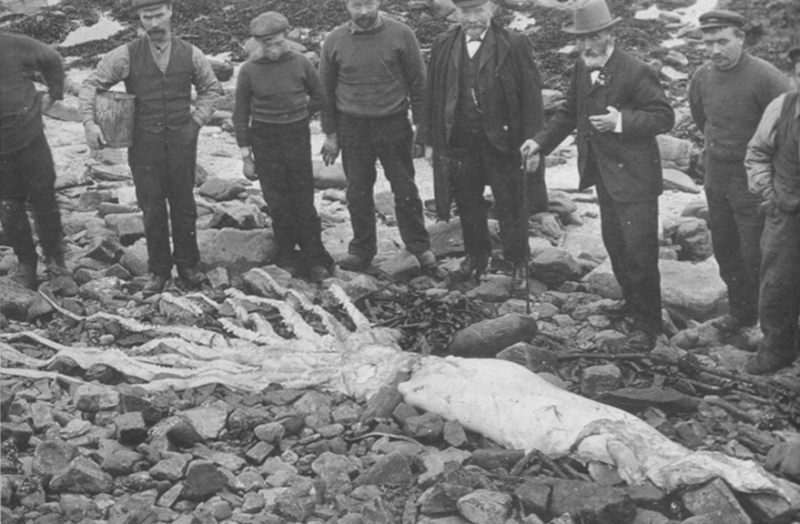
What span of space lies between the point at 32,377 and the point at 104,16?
11.1 m

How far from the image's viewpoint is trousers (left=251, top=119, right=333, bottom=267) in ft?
25.3

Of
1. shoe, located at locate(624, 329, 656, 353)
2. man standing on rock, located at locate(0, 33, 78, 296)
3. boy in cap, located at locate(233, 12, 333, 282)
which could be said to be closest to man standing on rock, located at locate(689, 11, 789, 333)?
shoe, located at locate(624, 329, 656, 353)

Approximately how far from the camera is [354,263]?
26.6ft

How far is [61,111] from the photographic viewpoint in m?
12.3

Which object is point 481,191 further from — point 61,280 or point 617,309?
point 61,280

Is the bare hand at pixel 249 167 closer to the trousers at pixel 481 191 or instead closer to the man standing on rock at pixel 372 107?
the man standing on rock at pixel 372 107

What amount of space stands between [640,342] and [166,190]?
3322 mm

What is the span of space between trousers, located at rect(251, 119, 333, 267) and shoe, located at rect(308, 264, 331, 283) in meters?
0.05

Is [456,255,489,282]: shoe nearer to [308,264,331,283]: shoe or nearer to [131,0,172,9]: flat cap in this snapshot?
[308,264,331,283]: shoe

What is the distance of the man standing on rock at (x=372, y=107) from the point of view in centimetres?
755

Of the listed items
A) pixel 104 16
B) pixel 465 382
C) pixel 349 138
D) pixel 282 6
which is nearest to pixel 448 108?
pixel 349 138

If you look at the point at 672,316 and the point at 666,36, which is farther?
the point at 666,36

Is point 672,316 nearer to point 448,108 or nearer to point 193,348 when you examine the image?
point 448,108

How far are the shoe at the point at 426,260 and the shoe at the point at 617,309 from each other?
4.62 ft
